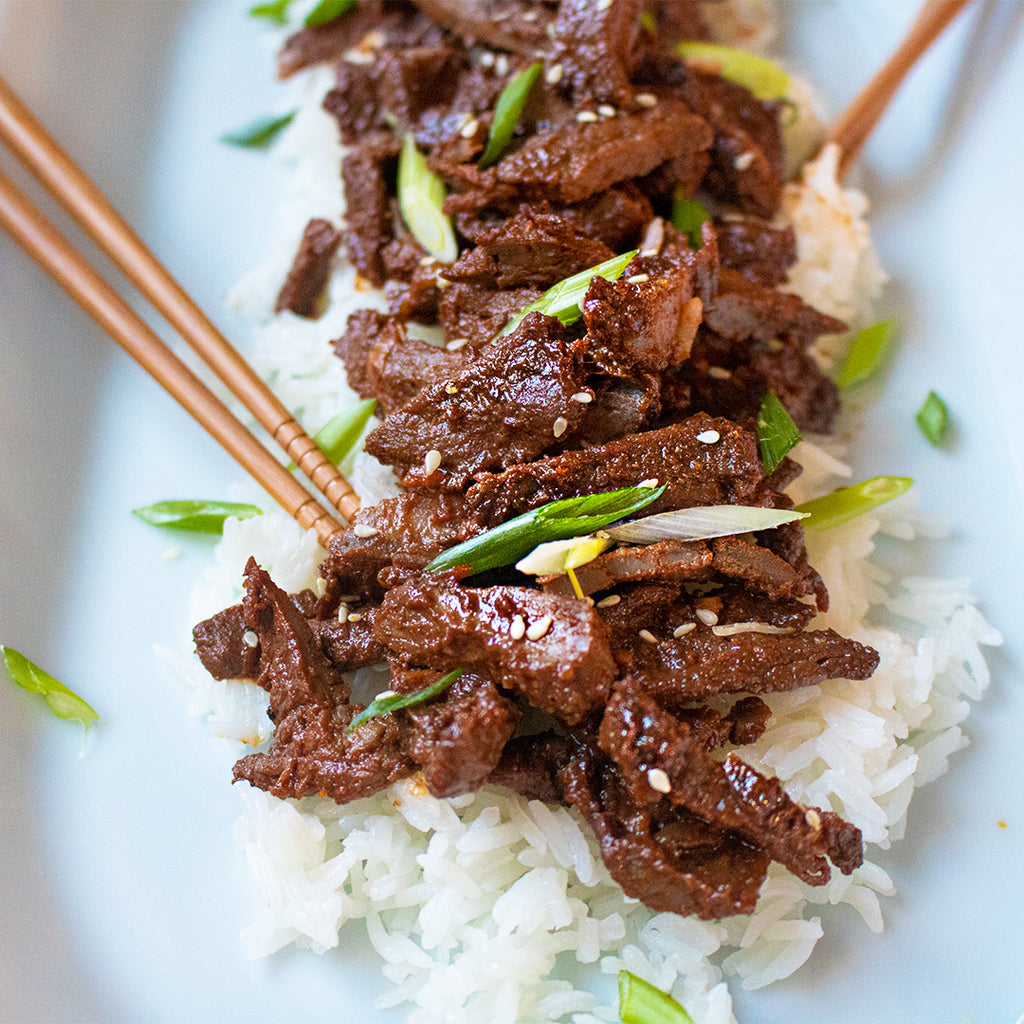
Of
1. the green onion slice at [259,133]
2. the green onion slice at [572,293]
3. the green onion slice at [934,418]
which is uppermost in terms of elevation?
the green onion slice at [259,133]

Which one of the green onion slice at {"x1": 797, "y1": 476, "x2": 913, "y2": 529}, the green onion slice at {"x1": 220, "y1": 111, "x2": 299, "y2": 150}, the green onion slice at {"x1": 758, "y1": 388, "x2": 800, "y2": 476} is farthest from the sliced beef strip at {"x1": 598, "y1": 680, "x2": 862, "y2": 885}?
the green onion slice at {"x1": 220, "y1": 111, "x2": 299, "y2": 150}

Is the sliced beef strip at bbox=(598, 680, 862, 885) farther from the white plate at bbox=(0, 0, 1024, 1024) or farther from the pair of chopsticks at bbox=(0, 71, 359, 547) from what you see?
the pair of chopsticks at bbox=(0, 71, 359, 547)

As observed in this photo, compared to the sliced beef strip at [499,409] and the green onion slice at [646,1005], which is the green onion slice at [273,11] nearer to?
the sliced beef strip at [499,409]

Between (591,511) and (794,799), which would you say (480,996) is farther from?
(591,511)

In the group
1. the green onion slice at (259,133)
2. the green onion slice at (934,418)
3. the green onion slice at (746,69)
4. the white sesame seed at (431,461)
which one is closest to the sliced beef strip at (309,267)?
the green onion slice at (259,133)

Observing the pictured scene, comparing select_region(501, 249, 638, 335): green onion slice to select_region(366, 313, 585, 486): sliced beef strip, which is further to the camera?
select_region(501, 249, 638, 335): green onion slice

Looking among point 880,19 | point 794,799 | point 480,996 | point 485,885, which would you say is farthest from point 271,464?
point 880,19
